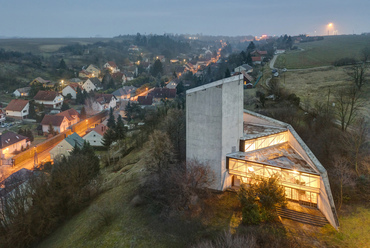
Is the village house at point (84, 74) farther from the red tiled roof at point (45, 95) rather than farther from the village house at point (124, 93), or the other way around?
the red tiled roof at point (45, 95)

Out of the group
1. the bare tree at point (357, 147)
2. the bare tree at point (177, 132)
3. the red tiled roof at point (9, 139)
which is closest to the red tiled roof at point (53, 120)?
the red tiled roof at point (9, 139)

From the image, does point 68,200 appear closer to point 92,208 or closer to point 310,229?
point 92,208

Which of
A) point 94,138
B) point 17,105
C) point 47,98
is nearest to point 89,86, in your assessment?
point 47,98

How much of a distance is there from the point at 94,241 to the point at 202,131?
9049 mm

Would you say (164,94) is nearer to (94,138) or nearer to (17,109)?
(94,138)

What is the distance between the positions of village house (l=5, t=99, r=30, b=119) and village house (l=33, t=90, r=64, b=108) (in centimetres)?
553

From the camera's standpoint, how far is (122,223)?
15688 mm

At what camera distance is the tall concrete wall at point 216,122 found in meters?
15.8

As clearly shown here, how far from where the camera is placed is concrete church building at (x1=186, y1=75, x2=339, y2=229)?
14734mm

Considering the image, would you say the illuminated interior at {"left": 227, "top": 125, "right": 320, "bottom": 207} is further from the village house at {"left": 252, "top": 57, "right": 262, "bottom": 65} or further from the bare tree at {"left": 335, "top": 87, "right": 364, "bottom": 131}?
the village house at {"left": 252, "top": 57, "right": 262, "bottom": 65}

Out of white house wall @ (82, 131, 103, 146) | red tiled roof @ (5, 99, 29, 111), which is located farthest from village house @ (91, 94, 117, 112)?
white house wall @ (82, 131, 103, 146)

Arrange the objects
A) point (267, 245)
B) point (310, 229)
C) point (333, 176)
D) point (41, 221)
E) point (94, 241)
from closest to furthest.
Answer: point (267, 245) < point (310, 229) < point (94, 241) < point (333, 176) < point (41, 221)

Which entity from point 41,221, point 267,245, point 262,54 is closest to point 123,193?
point 41,221

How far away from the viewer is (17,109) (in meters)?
50.4
